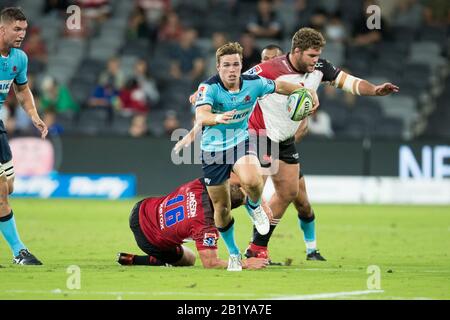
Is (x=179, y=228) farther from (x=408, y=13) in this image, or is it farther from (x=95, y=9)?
(x=408, y=13)

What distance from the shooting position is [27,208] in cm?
1888

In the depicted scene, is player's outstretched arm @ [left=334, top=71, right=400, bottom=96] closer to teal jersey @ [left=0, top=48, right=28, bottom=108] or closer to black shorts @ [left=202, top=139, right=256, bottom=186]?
black shorts @ [left=202, top=139, right=256, bottom=186]

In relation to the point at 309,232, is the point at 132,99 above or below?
above

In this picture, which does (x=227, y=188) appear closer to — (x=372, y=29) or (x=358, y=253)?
(x=358, y=253)

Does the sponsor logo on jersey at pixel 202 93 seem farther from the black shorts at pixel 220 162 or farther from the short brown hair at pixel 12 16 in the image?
the short brown hair at pixel 12 16

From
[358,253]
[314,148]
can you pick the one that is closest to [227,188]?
[358,253]

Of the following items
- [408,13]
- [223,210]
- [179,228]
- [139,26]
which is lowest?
[179,228]

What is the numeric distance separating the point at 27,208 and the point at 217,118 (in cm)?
1026

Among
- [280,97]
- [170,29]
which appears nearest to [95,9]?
[170,29]

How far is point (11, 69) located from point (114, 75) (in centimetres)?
1185

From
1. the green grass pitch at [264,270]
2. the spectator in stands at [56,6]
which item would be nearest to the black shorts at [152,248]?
the green grass pitch at [264,270]

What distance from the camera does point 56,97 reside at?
74.5 feet

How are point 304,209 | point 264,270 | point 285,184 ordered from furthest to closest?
point 304,209
point 285,184
point 264,270

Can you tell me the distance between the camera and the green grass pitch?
8.48m
